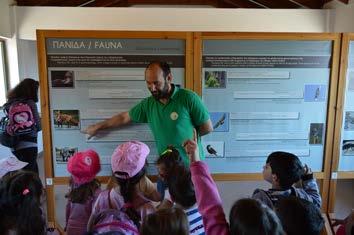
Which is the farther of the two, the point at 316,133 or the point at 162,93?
the point at 316,133

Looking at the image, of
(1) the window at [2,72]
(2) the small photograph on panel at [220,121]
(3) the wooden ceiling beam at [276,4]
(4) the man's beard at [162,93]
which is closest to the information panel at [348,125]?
(2) the small photograph on panel at [220,121]

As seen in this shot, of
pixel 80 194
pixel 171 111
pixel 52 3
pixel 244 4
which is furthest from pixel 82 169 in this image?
pixel 244 4

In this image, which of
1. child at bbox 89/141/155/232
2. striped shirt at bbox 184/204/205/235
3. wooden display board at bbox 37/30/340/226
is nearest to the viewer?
striped shirt at bbox 184/204/205/235

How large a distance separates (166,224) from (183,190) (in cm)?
40

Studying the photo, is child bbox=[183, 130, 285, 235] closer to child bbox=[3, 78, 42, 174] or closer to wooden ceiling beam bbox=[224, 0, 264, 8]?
child bbox=[3, 78, 42, 174]

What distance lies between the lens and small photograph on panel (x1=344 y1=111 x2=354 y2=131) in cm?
252

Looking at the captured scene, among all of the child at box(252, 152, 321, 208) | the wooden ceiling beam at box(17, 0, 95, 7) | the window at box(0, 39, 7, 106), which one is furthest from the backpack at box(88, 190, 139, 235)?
the wooden ceiling beam at box(17, 0, 95, 7)

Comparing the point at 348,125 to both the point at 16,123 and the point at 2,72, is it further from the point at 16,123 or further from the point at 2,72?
the point at 2,72

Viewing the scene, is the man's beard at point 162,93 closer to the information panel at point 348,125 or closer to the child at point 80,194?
the child at point 80,194

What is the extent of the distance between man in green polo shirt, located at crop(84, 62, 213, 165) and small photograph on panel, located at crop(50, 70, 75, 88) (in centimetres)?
59

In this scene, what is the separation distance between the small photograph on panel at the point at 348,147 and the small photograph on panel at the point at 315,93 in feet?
1.34

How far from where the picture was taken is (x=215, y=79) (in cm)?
240

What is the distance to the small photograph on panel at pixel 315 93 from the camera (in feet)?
8.07

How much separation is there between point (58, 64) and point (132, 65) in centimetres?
51
